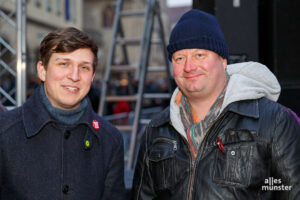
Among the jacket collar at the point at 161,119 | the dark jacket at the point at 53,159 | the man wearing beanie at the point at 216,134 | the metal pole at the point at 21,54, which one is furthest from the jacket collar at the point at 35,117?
the metal pole at the point at 21,54

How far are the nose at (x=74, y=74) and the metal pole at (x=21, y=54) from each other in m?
2.11

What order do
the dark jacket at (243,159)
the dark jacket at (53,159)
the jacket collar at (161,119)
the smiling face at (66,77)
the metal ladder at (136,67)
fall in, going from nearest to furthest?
the dark jacket at (243,159)
the dark jacket at (53,159)
the smiling face at (66,77)
the jacket collar at (161,119)
the metal ladder at (136,67)

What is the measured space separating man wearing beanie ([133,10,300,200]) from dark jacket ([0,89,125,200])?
255 millimetres

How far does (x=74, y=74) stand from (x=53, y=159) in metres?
0.55

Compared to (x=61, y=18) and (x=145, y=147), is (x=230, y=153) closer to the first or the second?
(x=145, y=147)

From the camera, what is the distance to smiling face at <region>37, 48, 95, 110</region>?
2059 mm

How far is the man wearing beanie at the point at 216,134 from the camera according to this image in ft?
6.13

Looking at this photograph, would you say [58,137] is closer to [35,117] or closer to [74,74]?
[35,117]

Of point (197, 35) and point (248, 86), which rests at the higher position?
point (197, 35)

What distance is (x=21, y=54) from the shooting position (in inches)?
154

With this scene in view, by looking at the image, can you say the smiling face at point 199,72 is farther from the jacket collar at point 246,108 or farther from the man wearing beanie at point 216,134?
the jacket collar at point 246,108

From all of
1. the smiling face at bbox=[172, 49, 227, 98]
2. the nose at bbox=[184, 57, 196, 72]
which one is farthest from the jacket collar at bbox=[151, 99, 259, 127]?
the nose at bbox=[184, 57, 196, 72]

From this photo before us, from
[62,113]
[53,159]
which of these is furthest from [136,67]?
[53,159]

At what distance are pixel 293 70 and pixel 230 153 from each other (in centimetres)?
91
